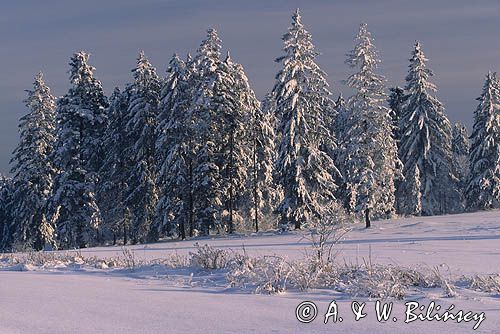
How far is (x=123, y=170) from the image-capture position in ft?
137

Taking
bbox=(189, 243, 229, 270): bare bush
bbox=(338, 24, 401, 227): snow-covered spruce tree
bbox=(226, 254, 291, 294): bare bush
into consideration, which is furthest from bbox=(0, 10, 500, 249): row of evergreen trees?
bbox=(226, 254, 291, 294): bare bush

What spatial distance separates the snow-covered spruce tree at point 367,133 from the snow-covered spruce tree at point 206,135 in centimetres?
976

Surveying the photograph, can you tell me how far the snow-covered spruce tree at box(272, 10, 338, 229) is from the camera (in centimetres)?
3344

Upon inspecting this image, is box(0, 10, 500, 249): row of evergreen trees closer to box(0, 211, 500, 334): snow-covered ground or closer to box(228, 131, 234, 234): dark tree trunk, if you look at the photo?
box(228, 131, 234, 234): dark tree trunk

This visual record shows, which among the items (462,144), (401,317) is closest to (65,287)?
(401,317)

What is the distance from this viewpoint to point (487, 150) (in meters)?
46.8

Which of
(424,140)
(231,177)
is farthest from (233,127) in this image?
(424,140)

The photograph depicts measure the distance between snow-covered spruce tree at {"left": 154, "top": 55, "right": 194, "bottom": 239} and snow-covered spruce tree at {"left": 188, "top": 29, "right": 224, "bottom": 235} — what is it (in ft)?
2.02

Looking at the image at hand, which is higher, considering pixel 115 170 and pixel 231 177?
pixel 115 170

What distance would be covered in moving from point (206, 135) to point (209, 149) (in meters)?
1.16

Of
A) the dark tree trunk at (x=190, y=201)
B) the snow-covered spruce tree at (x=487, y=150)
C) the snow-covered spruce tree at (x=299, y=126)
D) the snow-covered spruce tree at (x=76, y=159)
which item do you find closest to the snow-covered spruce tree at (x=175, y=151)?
the dark tree trunk at (x=190, y=201)

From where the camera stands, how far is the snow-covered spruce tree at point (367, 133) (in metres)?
32.6

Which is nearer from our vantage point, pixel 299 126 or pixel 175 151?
pixel 299 126

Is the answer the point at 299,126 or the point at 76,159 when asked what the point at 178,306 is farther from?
the point at 76,159
